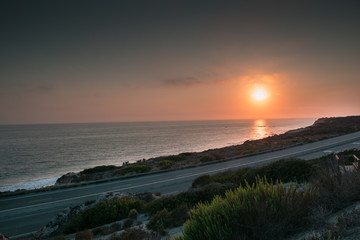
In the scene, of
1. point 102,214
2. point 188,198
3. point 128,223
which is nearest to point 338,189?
point 188,198

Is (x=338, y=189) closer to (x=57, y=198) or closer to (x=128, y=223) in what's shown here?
(x=128, y=223)

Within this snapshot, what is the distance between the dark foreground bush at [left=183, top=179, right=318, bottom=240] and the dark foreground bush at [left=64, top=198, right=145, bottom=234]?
7960mm

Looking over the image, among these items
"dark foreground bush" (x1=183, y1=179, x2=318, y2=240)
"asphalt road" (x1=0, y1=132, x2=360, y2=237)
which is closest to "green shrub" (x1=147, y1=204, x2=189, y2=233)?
"dark foreground bush" (x1=183, y1=179, x2=318, y2=240)

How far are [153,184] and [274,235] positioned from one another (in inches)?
641

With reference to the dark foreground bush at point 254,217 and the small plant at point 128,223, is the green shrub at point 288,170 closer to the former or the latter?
the small plant at point 128,223

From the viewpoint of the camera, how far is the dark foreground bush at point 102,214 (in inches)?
384

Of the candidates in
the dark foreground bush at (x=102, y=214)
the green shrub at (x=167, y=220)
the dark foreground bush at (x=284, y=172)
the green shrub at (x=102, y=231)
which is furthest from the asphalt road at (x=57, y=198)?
the green shrub at (x=167, y=220)

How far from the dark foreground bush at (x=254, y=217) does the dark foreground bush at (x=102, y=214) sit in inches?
313

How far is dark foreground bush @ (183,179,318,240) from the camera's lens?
10.9 ft

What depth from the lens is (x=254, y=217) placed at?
3.41 meters

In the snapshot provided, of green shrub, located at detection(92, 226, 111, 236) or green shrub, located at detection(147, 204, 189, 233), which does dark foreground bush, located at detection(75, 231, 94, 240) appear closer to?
green shrub, located at detection(92, 226, 111, 236)

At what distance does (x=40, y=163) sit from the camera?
47375 mm

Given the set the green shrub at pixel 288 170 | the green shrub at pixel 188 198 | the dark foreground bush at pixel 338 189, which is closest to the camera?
the dark foreground bush at pixel 338 189

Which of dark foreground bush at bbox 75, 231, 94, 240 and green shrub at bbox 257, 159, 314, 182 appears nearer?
dark foreground bush at bbox 75, 231, 94, 240
